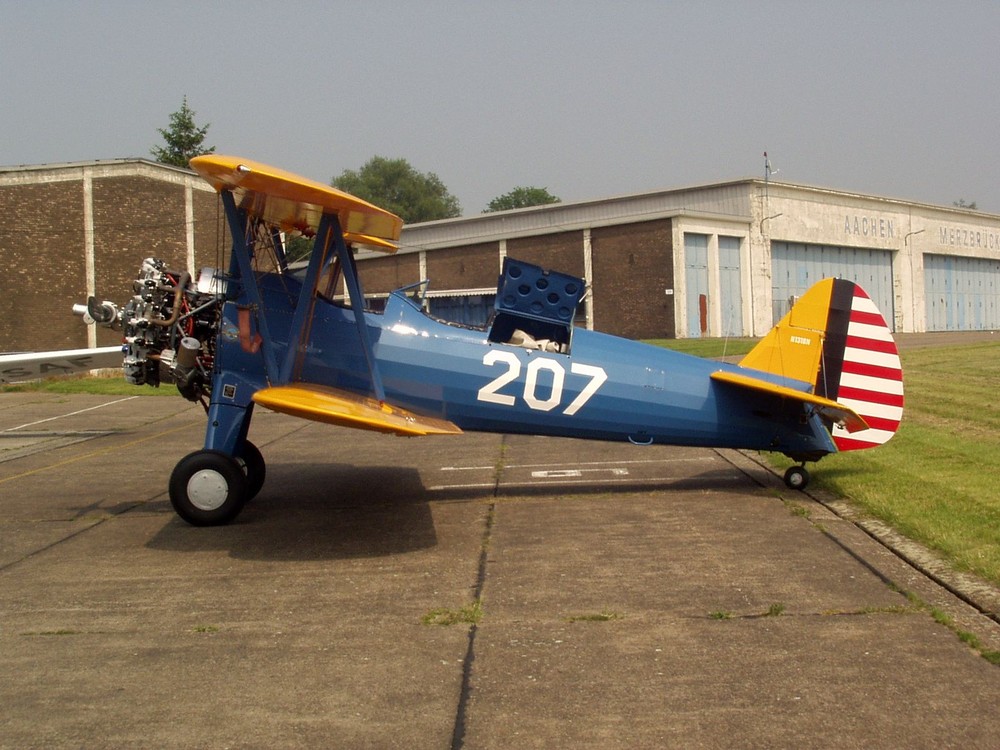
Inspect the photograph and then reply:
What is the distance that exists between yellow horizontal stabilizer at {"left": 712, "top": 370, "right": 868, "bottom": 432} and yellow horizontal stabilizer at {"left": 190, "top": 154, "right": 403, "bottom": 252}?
3.61 m

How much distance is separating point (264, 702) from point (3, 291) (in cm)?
3458

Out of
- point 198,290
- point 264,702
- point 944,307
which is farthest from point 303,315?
point 944,307

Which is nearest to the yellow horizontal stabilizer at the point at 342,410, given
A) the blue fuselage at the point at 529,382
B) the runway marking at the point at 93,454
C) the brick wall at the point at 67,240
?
the blue fuselage at the point at 529,382

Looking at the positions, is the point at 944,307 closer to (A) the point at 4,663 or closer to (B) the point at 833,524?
(B) the point at 833,524

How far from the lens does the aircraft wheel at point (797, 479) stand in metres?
9.41

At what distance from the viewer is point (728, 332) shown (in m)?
42.8

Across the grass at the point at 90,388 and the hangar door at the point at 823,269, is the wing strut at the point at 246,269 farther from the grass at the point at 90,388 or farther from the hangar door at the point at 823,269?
the hangar door at the point at 823,269

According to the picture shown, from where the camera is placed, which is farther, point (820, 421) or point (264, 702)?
point (820, 421)

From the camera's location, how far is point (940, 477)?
30.9ft

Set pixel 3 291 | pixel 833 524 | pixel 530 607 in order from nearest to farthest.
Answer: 1. pixel 530 607
2. pixel 833 524
3. pixel 3 291

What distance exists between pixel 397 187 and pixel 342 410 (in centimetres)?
12116

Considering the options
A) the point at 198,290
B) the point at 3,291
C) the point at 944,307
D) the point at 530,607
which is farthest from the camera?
the point at 944,307

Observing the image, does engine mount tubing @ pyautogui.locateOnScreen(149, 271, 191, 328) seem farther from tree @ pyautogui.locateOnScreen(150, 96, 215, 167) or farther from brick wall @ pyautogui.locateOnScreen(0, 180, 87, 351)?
tree @ pyautogui.locateOnScreen(150, 96, 215, 167)

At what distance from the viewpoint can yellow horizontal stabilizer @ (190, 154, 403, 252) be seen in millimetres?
7059
